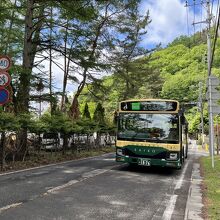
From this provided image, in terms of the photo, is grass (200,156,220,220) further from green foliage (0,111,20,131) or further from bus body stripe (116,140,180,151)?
green foliage (0,111,20,131)

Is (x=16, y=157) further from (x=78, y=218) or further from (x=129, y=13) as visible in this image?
(x=129, y=13)

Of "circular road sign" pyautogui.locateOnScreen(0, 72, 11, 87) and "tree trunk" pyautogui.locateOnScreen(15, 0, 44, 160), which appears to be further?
"tree trunk" pyautogui.locateOnScreen(15, 0, 44, 160)

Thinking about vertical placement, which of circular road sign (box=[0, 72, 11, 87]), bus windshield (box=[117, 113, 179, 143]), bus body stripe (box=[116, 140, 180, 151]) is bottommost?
bus body stripe (box=[116, 140, 180, 151])

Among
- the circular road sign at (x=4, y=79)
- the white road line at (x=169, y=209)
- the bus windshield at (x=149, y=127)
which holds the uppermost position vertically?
the circular road sign at (x=4, y=79)

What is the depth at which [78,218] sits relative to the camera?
6398mm

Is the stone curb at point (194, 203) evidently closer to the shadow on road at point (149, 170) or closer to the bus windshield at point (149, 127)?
the bus windshield at point (149, 127)

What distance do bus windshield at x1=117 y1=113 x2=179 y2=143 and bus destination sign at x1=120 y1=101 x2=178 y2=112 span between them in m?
0.25

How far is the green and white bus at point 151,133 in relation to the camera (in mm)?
13320

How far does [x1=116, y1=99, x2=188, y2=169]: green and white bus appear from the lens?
13320 millimetres

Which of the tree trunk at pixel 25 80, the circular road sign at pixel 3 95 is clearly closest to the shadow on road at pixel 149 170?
the tree trunk at pixel 25 80

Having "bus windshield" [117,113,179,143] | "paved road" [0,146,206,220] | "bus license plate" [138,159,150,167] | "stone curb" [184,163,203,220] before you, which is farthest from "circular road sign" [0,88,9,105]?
"stone curb" [184,163,203,220]

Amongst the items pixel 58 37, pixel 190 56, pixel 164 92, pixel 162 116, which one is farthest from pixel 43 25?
pixel 164 92

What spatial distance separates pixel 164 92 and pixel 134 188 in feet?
193

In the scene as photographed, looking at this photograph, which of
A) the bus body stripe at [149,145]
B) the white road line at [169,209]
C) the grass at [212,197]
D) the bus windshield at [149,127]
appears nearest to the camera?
the white road line at [169,209]
